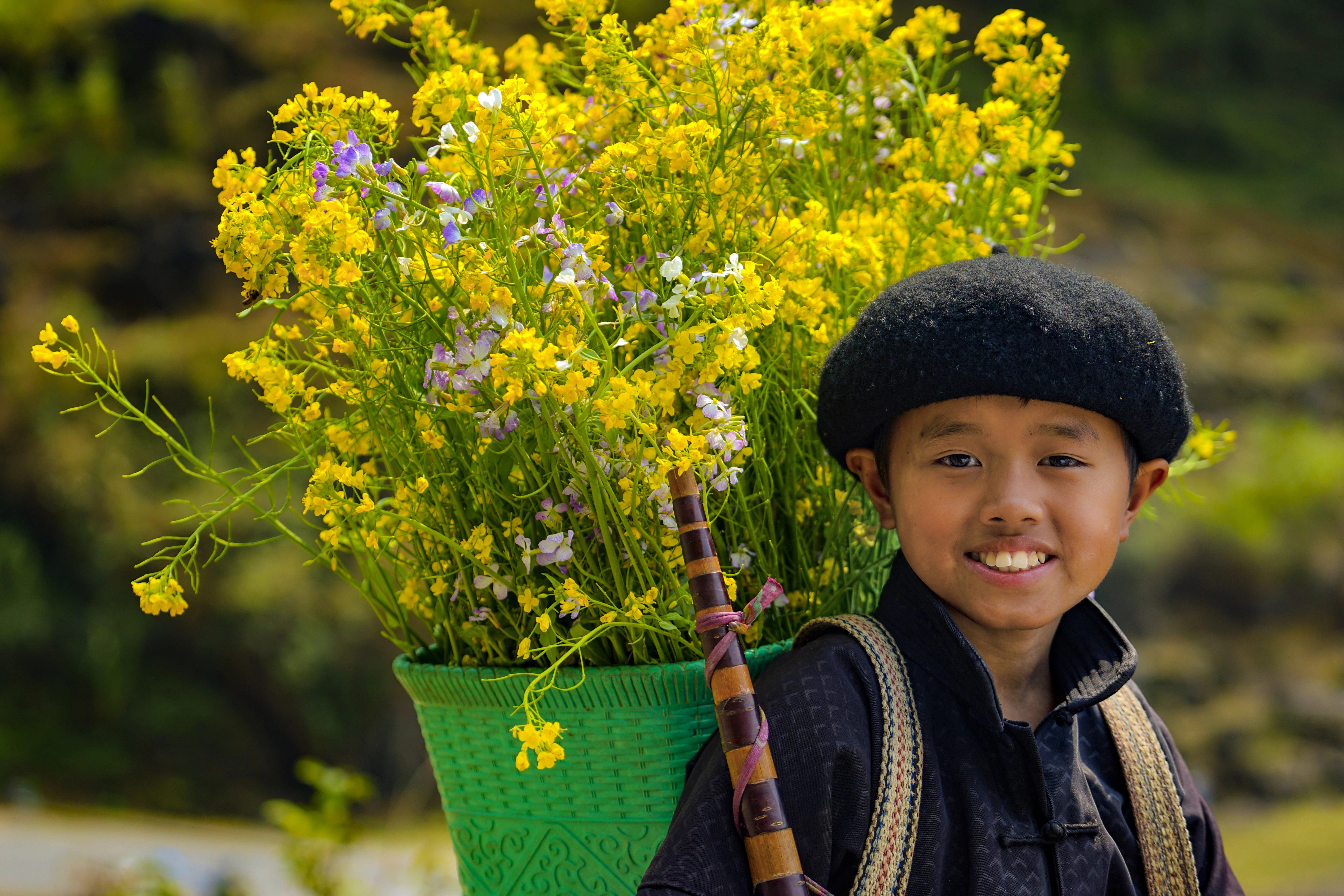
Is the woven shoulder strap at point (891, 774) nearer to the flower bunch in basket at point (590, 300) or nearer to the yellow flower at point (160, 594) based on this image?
the flower bunch in basket at point (590, 300)

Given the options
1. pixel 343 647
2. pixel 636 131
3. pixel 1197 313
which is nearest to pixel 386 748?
pixel 343 647

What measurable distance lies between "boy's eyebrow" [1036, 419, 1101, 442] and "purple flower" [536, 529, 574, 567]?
42 cm

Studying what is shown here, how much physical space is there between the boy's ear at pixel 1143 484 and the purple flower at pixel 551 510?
0.52 metres

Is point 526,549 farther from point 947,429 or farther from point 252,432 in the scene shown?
point 252,432

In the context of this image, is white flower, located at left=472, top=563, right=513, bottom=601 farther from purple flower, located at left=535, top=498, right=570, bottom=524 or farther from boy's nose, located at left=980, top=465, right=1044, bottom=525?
boy's nose, located at left=980, top=465, right=1044, bottom=525

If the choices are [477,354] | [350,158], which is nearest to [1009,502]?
[477,354]

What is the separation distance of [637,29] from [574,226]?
25 centimetres

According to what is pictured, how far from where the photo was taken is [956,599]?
1.07 metres

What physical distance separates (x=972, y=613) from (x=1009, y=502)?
12cm

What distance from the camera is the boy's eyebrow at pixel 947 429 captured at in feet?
3.34

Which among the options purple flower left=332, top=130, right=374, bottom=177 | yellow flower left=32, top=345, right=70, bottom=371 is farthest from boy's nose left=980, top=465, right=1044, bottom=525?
yellow flower left=32, top=345, right=70, bottom=371

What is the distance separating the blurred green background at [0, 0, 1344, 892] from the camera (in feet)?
18.0

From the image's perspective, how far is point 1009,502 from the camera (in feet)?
3.29

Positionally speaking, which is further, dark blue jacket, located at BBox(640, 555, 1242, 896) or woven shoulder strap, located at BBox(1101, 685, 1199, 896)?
woven shoulder strap, located at BBox(1101, 685, 1199, 896)
